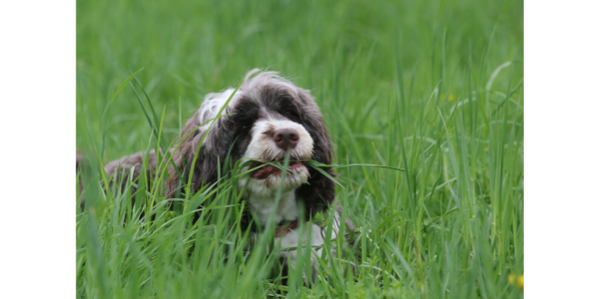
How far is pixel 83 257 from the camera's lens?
82.8 inches

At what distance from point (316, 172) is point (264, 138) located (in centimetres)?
44

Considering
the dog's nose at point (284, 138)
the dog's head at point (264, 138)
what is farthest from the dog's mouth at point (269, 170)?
the dog's nose at point (284, 138)

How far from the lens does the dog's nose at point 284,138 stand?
2.40 m

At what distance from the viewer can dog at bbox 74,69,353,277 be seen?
2.44 meters

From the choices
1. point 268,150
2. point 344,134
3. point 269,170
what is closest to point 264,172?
point 269,170

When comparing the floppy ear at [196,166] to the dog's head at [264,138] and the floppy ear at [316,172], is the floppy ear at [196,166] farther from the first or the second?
the floppy ear at [316,172]

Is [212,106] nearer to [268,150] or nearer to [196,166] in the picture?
[196,166]

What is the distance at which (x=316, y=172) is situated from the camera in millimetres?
2752

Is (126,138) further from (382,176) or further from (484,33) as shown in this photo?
(484,33)

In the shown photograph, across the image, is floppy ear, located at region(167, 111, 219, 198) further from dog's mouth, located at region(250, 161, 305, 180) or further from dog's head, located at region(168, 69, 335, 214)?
dog's mouth, located at region(250, 161, 305, 180)

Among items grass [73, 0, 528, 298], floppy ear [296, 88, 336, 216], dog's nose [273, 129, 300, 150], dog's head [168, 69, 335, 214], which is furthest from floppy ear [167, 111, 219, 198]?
floppy ear [296, 88, 336, 216]

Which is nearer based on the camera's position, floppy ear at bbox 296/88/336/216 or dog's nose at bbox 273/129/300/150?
dog's nose at bbox 273/129/300/150

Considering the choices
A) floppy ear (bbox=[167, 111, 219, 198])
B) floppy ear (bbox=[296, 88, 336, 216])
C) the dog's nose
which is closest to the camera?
the dog's nose

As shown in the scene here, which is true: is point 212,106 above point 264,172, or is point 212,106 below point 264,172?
above
